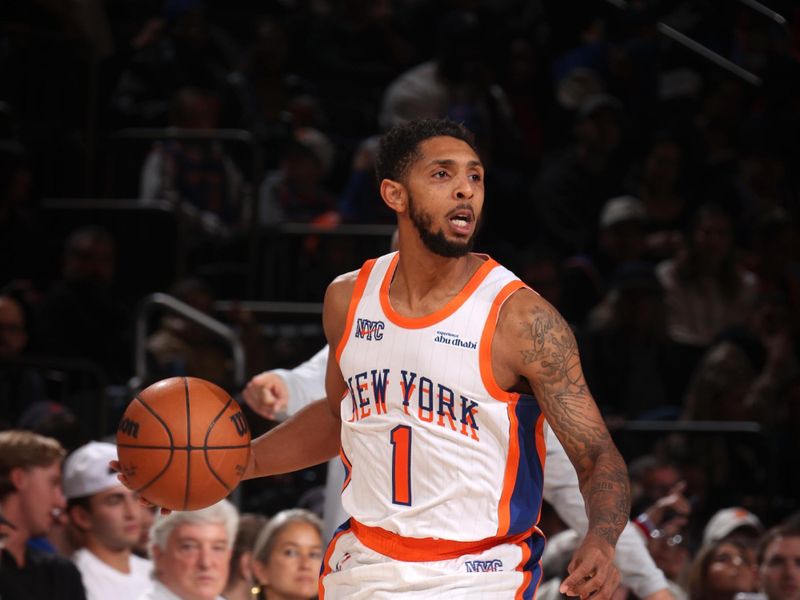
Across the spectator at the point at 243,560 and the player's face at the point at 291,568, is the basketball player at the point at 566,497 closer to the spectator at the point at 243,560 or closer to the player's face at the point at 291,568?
the player's face at the point at 291,568

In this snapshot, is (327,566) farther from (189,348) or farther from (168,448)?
(189,348)

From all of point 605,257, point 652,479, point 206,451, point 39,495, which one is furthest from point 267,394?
Result: point 605,257

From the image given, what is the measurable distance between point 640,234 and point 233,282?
2865 millimetres

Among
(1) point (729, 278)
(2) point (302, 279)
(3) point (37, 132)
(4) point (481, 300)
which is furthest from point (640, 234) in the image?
(4) point (481, 300)

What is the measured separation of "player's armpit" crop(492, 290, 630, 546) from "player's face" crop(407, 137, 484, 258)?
0.85ft

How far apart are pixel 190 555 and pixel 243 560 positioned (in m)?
0.61

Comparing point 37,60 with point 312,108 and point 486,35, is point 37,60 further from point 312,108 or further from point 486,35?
point 486,35

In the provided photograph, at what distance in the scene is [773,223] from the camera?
1003 cm

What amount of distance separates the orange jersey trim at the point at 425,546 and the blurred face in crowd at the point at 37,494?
2.60 meters

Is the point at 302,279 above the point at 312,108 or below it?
below

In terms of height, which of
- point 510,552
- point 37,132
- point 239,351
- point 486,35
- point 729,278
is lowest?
point 510,552


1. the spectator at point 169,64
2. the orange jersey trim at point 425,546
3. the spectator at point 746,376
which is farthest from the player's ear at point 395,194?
the spectator at point 169,64

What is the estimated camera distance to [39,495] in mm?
5871

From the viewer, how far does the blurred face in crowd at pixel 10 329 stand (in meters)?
8.10
